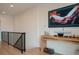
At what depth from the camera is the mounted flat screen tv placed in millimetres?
1920

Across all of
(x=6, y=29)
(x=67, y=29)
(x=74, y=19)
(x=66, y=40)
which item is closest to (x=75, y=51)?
(x=66, y=40)

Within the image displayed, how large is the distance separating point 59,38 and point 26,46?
0.61 meters

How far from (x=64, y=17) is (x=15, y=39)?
3.23 feet

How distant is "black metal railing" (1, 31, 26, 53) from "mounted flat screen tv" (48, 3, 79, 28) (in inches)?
22.4

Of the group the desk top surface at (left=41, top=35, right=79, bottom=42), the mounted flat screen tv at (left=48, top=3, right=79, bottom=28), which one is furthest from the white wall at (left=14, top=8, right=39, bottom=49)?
the mounted flat screen tv at (left=48, top=3, right=79, bottom=28)

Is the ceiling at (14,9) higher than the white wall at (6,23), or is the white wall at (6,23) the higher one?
the ceiling at (14,9)

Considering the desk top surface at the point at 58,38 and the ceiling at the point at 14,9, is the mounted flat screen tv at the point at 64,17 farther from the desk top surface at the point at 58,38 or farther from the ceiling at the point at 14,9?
the ceiling at the point at 14,9

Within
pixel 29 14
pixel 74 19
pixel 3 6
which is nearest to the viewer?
pixel 3 6

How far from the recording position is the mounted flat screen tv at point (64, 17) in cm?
192

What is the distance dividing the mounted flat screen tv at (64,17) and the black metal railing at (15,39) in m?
0.57

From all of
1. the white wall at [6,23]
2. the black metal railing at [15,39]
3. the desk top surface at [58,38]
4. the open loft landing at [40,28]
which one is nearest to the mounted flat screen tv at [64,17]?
the open loft landing at [40,28]

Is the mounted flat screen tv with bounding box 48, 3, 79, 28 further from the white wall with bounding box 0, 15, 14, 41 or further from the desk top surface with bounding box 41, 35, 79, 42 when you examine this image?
the white wall with bounding box 0, 15, 14, 41

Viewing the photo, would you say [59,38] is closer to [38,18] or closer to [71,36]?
[71,36]

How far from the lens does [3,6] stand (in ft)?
5.90
